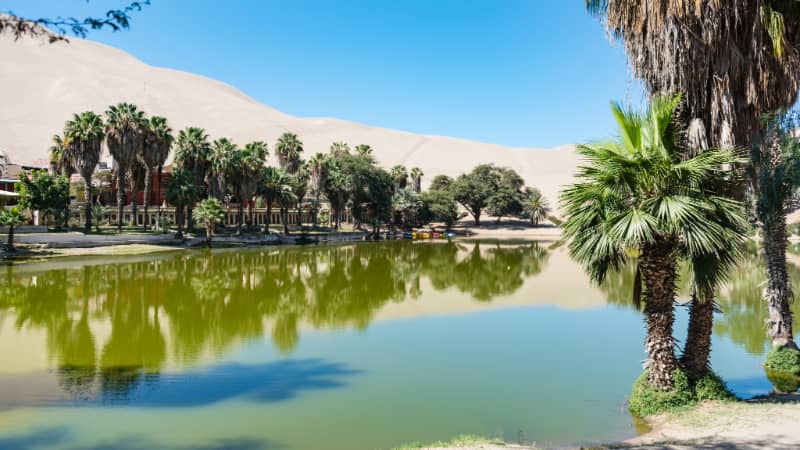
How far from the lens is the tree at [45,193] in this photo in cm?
5019

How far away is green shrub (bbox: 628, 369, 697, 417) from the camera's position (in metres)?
9.77

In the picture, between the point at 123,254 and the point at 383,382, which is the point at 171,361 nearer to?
the point at 383,382

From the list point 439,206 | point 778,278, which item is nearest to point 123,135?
point 439,206

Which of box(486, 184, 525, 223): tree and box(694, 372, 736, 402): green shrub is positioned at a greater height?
box(486, 184, 525, 223): tree

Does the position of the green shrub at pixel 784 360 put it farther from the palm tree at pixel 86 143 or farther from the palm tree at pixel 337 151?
the palm tree at pixel 337 151

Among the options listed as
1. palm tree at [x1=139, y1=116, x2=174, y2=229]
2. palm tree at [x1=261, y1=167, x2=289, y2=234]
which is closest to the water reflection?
palm tree at [x1=139, y1=116, x2=174, y2=229]

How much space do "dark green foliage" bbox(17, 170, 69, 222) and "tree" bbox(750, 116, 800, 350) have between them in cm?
5428

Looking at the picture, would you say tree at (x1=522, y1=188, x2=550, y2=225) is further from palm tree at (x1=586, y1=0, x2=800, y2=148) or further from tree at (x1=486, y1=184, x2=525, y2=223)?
palm tree at (x1=586, y1=0, x2=800, y2=148)

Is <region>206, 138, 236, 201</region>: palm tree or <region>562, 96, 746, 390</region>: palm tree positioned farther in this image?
<region>206, 138, 236, 201</region>: palm tree

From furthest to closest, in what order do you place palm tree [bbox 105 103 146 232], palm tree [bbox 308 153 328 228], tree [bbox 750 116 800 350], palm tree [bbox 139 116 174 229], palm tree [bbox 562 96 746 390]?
palm tree [bbox 308 153 328 228] < palm tree [bbox 139 116 174 229] < palm tree [bbox 105 103 146 232] < tree [bbox 750 116 800 350] < palm tree [bbox 562 96 746 390]

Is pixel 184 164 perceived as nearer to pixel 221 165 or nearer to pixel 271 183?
pixel 221 165

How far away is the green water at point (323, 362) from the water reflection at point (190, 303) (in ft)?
0.36

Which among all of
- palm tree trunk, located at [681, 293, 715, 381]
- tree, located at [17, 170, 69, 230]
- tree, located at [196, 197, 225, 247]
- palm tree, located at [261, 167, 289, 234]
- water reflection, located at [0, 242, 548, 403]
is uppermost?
palm tree, located at [261, 167, 289, 234]

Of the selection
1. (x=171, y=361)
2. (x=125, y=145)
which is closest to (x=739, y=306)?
(x=171, y=361)
